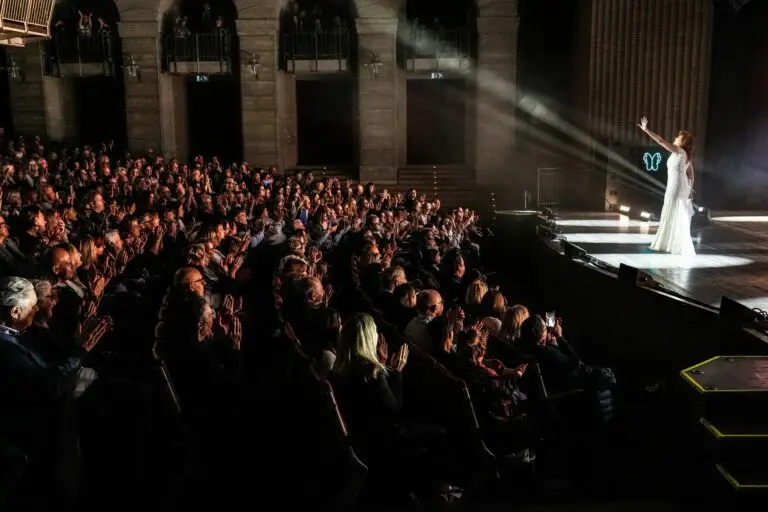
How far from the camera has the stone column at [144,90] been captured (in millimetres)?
21438

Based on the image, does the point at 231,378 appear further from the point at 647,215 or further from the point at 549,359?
the point at 647,215

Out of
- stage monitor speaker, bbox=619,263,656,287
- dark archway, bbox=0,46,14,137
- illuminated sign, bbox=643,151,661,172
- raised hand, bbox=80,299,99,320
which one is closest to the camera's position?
raised hand, bbox=80,299,99,320

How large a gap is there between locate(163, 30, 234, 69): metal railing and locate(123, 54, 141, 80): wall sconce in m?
0.96

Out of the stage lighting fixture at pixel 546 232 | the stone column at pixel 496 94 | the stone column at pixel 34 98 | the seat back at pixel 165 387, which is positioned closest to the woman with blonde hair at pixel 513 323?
the seat back at pixel 165 387

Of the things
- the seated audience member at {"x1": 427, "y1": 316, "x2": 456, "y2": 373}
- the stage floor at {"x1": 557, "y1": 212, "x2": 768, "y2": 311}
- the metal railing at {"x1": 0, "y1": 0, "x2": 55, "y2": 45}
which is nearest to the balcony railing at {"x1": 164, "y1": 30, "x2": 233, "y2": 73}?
the stage floor at {"x1": 557, "y1": 212, "x2": 768, "y2": 311}

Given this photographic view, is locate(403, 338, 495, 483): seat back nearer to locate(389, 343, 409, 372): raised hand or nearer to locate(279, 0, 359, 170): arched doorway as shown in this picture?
locate(389, 343, 409, 372): raised hand

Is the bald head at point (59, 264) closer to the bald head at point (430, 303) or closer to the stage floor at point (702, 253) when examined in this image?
the bald head at point (430, 303)

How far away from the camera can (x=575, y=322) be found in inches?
390

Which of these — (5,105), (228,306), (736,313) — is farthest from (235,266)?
(5,105)

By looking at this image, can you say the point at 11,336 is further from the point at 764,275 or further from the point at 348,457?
the point at 764,275

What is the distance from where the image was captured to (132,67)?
2142 centimetres

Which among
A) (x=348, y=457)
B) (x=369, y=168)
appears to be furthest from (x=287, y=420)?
(x=369, y=168)

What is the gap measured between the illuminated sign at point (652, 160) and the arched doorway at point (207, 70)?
12994mm

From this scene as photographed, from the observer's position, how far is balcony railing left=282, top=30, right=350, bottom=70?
71.6 feet
